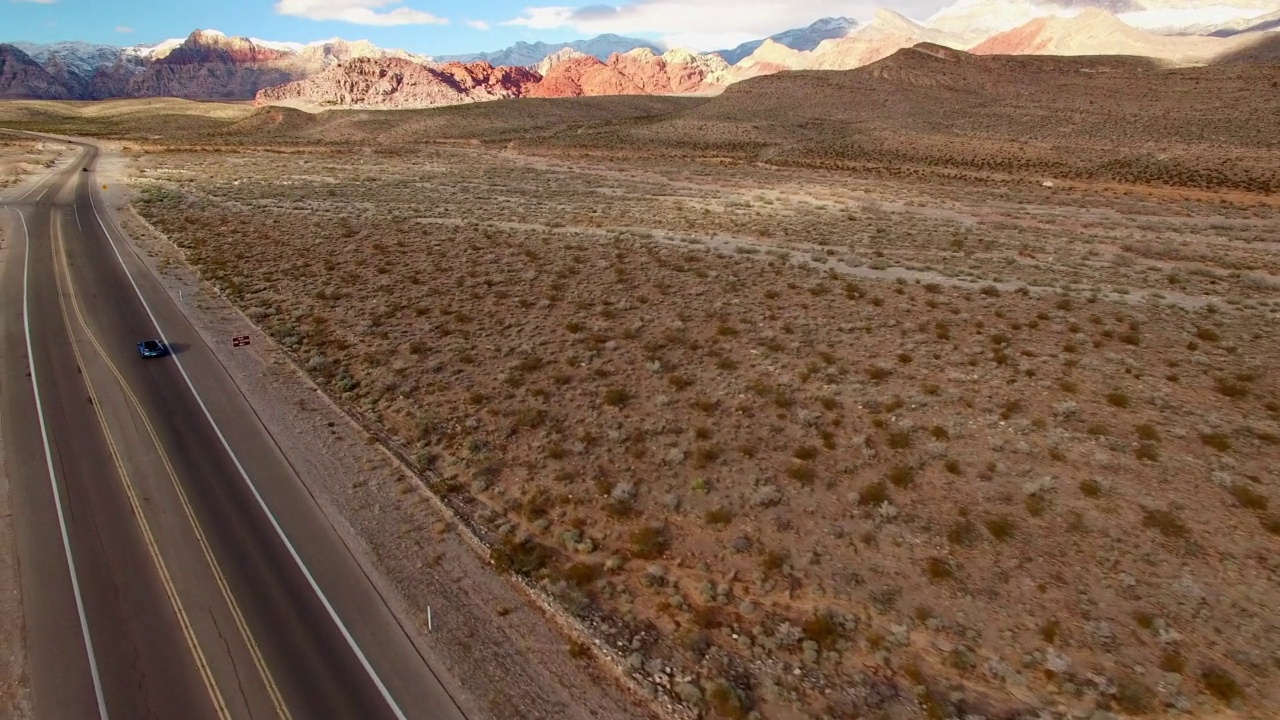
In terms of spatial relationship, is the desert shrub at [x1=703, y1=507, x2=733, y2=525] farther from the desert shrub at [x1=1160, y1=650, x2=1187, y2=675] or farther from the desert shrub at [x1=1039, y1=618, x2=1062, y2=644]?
the desert shrub at [x1=1160, y1=650, x2=1187, y2=675]

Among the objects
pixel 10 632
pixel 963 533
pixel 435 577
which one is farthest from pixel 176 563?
pixel 963 533

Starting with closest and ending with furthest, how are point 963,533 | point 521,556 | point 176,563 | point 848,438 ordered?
point 176,563 → point 521,556 → point 963,533 → point 848,438

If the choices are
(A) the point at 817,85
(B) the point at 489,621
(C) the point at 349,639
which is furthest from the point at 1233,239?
(A) the point at 817,85

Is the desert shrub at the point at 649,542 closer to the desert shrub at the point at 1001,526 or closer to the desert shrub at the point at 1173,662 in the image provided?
the desert shrub at the point at 1001,526

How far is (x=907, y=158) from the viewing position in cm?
8850

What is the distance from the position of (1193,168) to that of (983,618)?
82.2m

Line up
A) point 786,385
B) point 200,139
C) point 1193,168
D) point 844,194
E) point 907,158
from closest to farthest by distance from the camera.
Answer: point 786,385
point 844,194
point 1193,168
point 907,158
point 200,139

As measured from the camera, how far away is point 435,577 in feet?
51.3

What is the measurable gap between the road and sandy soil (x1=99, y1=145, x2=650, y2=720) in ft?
1.70

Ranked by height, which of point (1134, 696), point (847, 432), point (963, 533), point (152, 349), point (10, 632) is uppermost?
point (152, 349)

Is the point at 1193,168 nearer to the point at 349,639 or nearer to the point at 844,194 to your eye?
the point at 844,194

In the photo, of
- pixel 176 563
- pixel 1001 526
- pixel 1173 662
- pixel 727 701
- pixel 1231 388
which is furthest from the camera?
pixel 1231 388

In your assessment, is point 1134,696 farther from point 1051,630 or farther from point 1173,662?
point 1051,630

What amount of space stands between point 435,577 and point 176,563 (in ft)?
21.0
